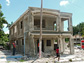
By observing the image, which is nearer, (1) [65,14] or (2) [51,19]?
(1) [65,14]

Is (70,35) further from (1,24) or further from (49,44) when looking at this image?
(1,24)

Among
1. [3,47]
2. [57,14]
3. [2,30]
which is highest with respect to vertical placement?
[57,14]

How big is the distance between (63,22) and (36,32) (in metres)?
9.41

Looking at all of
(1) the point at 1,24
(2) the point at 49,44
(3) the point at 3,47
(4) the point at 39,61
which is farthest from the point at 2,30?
(4) the point at 39,61

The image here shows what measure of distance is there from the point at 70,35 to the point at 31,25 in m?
6.15

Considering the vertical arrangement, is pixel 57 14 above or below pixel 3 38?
above

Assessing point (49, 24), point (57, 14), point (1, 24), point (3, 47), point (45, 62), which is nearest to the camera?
point (45, 62)

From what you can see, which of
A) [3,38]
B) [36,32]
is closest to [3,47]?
[3,38]

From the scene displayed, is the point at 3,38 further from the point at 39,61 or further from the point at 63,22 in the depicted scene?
the point at 39,61

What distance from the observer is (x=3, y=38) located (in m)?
26.4

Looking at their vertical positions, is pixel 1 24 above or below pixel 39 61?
above

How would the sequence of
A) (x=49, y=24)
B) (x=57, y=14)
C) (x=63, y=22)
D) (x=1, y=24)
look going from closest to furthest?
1. (x=57, y=14)
2. (x=49, y=24)
3. (x=63, y=22)
4. (x=1, y=24)

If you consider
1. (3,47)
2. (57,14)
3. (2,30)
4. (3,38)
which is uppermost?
(57,14)

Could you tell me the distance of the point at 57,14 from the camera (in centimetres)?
1634
